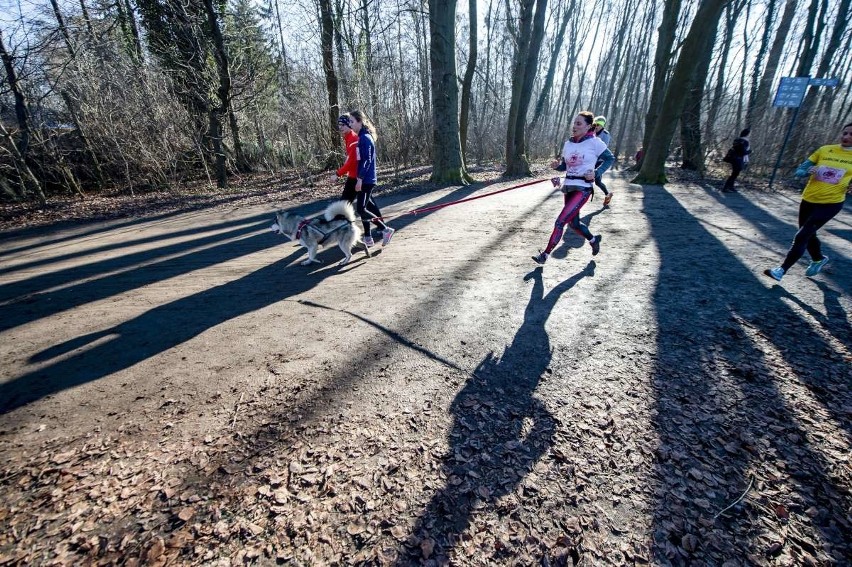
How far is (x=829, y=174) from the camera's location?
446 cm

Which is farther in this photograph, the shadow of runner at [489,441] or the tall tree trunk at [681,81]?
the tall tree trunk at [681,81]

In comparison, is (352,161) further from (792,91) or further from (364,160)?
(792,91)

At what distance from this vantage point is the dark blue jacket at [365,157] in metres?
6.04

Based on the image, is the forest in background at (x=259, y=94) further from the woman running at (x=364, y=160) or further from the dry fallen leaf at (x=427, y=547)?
the dry fallen leaf at (x=427, y=547)

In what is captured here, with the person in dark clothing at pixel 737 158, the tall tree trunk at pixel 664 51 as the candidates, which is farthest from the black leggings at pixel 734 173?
the tall tree trunk at pixel 664 51

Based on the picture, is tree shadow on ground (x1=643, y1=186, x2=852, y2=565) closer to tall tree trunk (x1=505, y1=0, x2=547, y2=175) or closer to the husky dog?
the husky dog

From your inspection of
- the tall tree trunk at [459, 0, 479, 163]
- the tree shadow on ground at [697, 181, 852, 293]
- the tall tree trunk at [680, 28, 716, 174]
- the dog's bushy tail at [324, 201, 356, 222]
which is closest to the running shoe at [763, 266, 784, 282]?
the tree shadow on ground at [697, 181, 852, 293]

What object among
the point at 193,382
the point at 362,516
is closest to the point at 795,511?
the point at 362,516

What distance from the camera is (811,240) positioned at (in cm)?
503

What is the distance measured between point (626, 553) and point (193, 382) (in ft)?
12.4

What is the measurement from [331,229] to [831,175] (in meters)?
7.27

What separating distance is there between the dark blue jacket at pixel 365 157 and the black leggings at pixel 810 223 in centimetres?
653

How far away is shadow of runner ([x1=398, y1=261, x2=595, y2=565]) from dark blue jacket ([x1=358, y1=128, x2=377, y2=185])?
4.17 metres

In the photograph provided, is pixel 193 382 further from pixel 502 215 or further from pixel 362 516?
pixel 502 215
